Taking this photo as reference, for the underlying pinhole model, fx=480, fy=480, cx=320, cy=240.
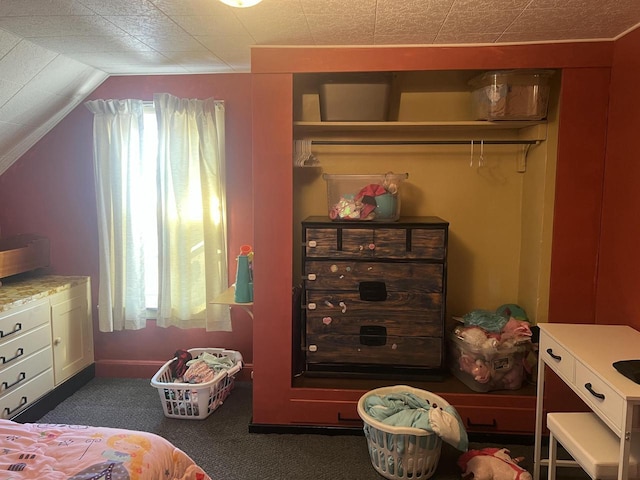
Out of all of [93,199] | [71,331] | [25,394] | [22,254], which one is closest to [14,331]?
[25,394]

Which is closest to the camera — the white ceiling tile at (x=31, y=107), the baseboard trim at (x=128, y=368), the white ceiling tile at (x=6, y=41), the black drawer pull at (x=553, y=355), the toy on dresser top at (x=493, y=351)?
the black drawer pull at (x=553, y=355)

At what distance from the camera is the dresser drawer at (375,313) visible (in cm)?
268

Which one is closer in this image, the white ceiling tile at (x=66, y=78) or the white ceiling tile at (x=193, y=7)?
the white ceiling tile at (x=193, y=7)

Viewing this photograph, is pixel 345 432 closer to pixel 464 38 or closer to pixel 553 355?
pixel 553 355

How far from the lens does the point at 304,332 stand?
2748 millimetres

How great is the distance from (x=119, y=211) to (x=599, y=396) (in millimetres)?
2962

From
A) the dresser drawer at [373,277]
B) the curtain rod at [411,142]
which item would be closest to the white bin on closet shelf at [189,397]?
the dresser drawer at [373,277]

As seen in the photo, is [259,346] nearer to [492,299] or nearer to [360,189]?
[360,189]

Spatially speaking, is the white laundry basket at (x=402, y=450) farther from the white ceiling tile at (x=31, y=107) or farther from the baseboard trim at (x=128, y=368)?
the white ceiling tile at (x=31, y=107)

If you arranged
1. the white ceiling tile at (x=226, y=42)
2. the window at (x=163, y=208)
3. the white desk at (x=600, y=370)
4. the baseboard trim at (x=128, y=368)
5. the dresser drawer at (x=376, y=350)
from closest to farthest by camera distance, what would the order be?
the white desk at (x=600, y=370) → the white ceiling tile at (x=226, y=42) → the dresser drawer at (x=376, y=350) → the window at (x=163, y=208) → the baseboard trim at (x=128, y=368)

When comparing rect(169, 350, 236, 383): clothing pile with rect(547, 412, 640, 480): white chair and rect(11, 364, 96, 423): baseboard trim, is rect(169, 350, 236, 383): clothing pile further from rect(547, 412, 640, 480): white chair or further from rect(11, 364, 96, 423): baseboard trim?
rect(547, 412, 640, 480): white chair

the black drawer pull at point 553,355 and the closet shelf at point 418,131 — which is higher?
the closet shelf at point 418,131

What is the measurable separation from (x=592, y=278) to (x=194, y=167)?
2.49m

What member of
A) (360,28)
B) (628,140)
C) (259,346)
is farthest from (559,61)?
(259,346)
